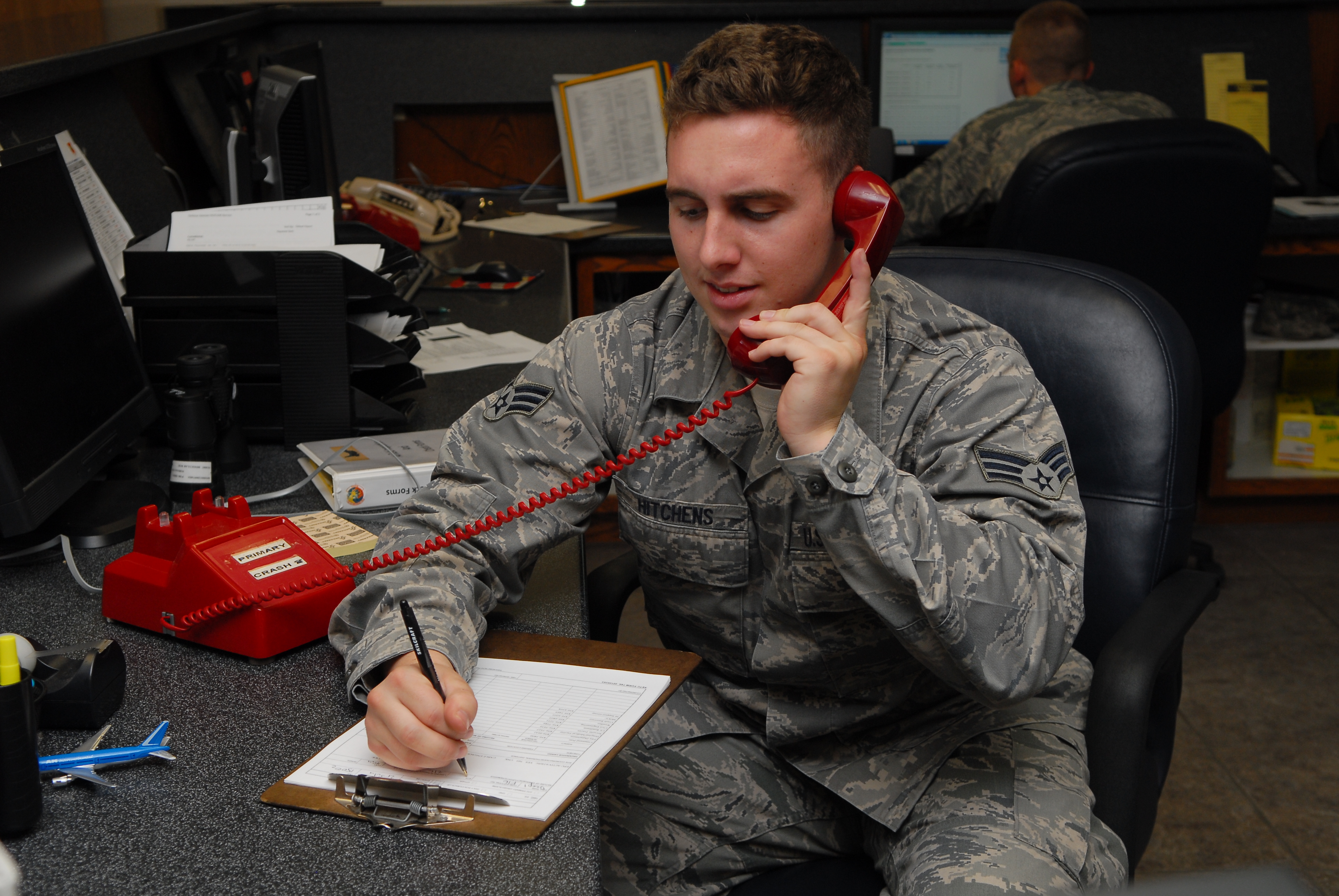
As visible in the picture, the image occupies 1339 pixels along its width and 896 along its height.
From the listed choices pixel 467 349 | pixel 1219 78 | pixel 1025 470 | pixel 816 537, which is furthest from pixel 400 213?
pixel 1219 78

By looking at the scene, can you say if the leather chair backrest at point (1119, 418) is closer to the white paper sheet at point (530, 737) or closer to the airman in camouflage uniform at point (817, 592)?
the airman in camouflage uniform at point (817, 592)

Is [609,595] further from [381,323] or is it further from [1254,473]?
[1254,473]

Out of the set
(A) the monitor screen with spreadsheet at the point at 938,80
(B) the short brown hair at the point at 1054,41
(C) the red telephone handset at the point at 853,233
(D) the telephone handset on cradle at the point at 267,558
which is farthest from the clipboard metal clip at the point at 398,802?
(A) the monitor screen with spreadsheet at the point at 938,80

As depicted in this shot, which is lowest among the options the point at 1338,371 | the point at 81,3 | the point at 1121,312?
the point at 1338,371

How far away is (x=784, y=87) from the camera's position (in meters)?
0.99

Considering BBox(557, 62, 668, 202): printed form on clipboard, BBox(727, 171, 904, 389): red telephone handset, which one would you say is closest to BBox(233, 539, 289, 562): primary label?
BBox(727, 171, 904, 389): red telephone handset

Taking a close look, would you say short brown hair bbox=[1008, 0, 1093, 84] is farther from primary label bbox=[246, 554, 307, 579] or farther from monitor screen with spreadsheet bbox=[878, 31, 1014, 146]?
primary label bbox=[246, 554, 307, 579]

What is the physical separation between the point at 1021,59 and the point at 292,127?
1.73 meters

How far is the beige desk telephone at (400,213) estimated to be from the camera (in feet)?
8.42

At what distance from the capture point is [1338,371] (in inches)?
120

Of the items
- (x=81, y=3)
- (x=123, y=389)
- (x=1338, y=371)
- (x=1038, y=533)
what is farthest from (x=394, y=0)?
(x=1038, y=533)

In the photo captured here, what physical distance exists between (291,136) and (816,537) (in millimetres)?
1479

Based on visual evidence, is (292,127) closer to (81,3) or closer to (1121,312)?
(81,3)

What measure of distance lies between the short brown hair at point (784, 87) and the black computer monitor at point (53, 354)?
0.66 metres
